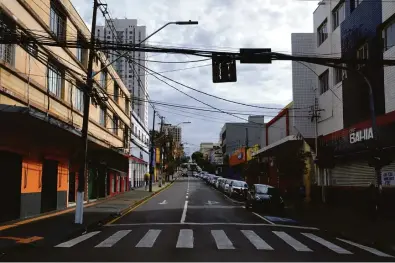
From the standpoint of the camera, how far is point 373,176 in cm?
2347

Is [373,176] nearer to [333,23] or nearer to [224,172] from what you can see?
[333,23]

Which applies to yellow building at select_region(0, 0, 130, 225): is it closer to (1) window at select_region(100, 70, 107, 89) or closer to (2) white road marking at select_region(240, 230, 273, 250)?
(1) window at select_region(100, 70, 107, 89)

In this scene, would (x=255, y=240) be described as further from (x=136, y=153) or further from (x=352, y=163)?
(x=136, y=153)

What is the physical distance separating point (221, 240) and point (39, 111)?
838 centimetres

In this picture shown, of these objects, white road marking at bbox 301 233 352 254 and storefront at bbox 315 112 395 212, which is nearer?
white road marking at bbox 301 233 352 254

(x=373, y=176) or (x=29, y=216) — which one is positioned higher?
(x=373, y=176)

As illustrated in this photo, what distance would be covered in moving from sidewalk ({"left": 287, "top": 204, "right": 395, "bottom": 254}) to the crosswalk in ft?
2.49

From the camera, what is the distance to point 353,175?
26234 millimetres

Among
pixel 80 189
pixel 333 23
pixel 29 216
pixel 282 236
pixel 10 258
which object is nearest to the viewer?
pixel 10 258

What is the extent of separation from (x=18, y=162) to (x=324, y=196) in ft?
64.6

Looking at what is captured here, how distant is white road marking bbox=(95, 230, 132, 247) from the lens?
1259cm

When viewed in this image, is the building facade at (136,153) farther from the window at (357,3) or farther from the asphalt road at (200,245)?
the asphalt road at (200,245)

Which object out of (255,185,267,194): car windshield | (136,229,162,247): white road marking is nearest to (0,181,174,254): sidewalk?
(136,229,162,247): white road marking

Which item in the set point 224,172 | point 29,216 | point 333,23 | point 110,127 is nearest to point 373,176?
point 333,23
